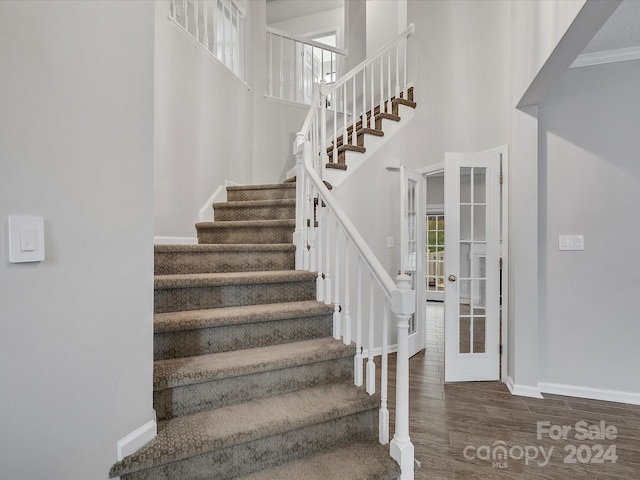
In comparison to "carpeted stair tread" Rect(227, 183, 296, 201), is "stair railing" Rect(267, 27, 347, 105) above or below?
above

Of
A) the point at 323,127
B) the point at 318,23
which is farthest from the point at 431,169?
the point at 318,23

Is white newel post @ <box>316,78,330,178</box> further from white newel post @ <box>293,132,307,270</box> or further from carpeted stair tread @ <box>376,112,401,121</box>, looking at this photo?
carpeted stair tread @ <box>376,112,401,121</box>

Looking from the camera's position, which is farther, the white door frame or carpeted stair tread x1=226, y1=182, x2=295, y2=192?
carpeted stair tread x1=226, y1=182, x2=295, y2=192

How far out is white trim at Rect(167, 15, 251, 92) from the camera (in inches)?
121

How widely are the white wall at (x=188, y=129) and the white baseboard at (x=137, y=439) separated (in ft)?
6.03

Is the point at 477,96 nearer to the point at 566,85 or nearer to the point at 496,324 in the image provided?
the point at 566,85

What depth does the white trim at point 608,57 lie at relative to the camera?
287cm

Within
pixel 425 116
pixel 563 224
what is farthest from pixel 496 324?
pixel 425 116

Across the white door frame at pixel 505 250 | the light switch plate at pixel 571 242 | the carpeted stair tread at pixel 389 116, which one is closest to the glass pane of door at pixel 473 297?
the white door frame at pixel 505 250

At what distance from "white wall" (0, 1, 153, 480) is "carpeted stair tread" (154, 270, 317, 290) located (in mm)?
600

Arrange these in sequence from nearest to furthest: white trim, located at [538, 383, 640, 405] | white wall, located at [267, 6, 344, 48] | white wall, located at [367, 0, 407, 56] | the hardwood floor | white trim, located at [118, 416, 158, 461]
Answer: white trim, located at [118, 416, 158, 461]
the hardwood floor
white trim, located at [538, 383, 640, 405]
white wall, located at [367, 0, 407, 56]
white wall, located at [267, 6, 344, 48]

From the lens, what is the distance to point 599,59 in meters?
2.93

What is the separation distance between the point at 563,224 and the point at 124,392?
330 cm

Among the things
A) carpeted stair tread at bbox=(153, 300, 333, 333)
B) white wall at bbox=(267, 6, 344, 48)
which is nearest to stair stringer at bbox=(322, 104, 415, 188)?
carpeted stair tread at bbox=(153, 300, 333, 333)
